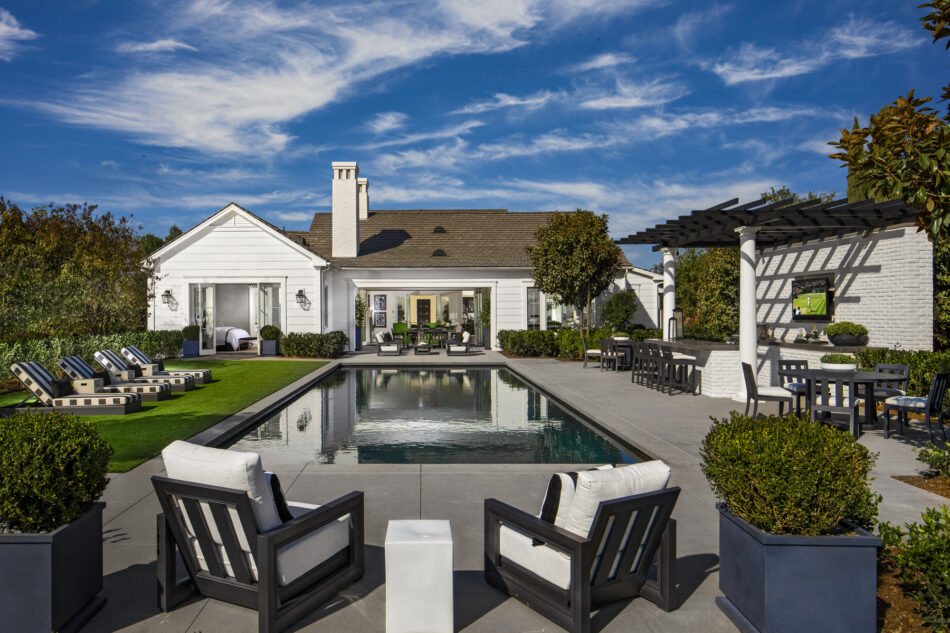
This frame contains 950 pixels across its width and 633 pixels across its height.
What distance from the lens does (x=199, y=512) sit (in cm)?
298

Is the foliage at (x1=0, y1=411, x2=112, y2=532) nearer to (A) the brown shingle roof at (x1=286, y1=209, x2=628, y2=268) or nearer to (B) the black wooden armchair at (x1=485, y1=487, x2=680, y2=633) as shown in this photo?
(B) the black wooden armchair at (x1=485, y1=487, x2=680, y2=633)

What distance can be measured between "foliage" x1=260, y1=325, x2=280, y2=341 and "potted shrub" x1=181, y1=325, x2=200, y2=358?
7.28ft

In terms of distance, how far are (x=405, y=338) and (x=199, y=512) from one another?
81.0 feet

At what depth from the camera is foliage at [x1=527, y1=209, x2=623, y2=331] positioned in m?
19.0

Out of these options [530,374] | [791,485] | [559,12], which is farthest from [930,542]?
[559,12]

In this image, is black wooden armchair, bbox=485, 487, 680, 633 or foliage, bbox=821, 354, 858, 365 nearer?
black wooden armchair, bbox=485, 487, 680, 633

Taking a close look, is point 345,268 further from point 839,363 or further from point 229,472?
point 229,472

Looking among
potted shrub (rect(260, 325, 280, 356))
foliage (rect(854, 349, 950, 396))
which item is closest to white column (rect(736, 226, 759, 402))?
foliage (rect(854, 349, 950, 396))

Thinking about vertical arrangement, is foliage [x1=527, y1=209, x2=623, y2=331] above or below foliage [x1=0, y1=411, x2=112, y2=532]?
above

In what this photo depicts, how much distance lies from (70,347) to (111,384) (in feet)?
13.9

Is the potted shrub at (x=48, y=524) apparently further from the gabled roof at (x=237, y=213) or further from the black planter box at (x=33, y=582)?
the gabled roof at (x=237, y=213)

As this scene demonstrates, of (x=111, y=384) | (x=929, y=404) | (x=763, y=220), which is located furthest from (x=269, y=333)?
(x=929, y=404)

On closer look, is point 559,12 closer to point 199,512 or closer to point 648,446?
point 648,446

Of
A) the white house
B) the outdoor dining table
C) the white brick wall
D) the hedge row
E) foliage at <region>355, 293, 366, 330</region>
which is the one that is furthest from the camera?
foliage at <region>355, 293, 366, 330</region>
